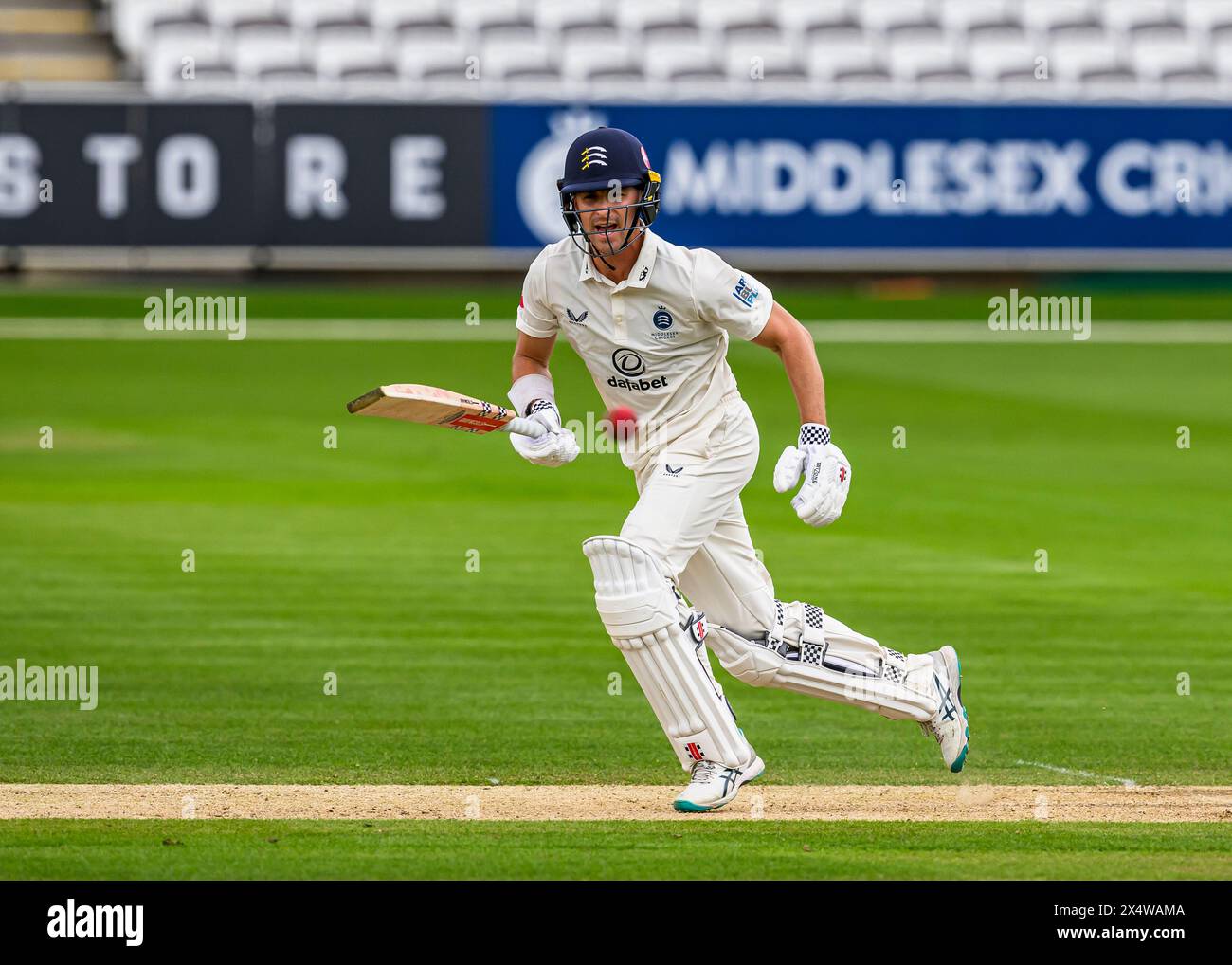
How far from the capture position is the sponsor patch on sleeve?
710 centimetres

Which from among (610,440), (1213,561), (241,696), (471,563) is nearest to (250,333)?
(471,563)

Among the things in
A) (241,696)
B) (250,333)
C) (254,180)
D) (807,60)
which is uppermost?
(807,60)

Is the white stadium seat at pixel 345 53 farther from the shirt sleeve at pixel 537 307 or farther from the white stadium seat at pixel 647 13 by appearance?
the shirt sleeve at pixel 537 307

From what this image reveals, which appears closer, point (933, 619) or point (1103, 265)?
point (933, 619)

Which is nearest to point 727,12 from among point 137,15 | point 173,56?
point 173,56

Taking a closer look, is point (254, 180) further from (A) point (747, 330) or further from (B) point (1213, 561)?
(A) point (747, 330)

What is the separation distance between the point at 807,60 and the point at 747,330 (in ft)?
77.8

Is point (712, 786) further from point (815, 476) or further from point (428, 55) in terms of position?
point (428, 55)

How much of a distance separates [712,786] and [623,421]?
4.50ft

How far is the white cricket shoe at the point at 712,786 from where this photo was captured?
7.11 meters

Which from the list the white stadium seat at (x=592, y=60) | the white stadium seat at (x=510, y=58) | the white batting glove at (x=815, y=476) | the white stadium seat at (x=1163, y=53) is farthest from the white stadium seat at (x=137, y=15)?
the white batting glove at (x=815, y=476)

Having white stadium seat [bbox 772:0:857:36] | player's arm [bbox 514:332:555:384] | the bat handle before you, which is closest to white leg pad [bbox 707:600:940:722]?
the bat handle

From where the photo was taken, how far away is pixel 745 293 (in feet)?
23.4

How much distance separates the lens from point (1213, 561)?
47.1ft
